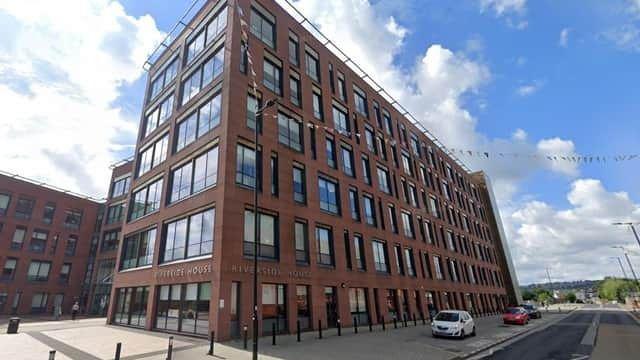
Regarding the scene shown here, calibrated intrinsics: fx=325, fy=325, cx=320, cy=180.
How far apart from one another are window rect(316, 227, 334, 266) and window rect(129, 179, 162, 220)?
12055mm

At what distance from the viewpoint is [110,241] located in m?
42.9

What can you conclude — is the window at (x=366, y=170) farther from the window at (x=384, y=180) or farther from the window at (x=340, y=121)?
the window at (x=340, y=121)

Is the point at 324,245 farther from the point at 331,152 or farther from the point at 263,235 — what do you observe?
the point at 331,152

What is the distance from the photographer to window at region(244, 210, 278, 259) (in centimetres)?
1797

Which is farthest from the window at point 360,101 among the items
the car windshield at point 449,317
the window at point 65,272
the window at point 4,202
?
the window at point 65,272

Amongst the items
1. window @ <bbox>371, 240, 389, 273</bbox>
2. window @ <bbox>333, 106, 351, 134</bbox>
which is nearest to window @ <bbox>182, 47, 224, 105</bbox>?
window @ <bbox>333, 106, 351, 134</bbox>

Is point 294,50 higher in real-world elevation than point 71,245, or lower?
higher

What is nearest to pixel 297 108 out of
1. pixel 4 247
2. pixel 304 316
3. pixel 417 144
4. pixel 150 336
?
pixel 304 316

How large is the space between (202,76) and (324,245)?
49.4ft

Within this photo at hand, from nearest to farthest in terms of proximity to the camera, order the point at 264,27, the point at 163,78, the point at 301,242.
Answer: the point at 301,242 → the point at 264,27 → the point at 163,78

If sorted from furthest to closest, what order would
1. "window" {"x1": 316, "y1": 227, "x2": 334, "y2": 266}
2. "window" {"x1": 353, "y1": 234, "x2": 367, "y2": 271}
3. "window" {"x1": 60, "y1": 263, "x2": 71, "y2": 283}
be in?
"window" {"x1": 60, "y1": 263, "x2": 71, "y2": 283} < "window" {"x1": 353, "y1": 234, "x2": 367, "y2": 271} < "window" {"x1": 316, "y1": 227, "x2": 334, "y2": 266}

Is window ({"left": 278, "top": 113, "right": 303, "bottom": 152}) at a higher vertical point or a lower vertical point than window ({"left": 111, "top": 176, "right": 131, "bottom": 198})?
lower

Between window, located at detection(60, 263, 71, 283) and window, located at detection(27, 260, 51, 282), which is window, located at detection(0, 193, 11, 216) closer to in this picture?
window, located at detection(27, 260, 51, 282)

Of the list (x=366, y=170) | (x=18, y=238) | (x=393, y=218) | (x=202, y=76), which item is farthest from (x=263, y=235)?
(x=18, y=238)
